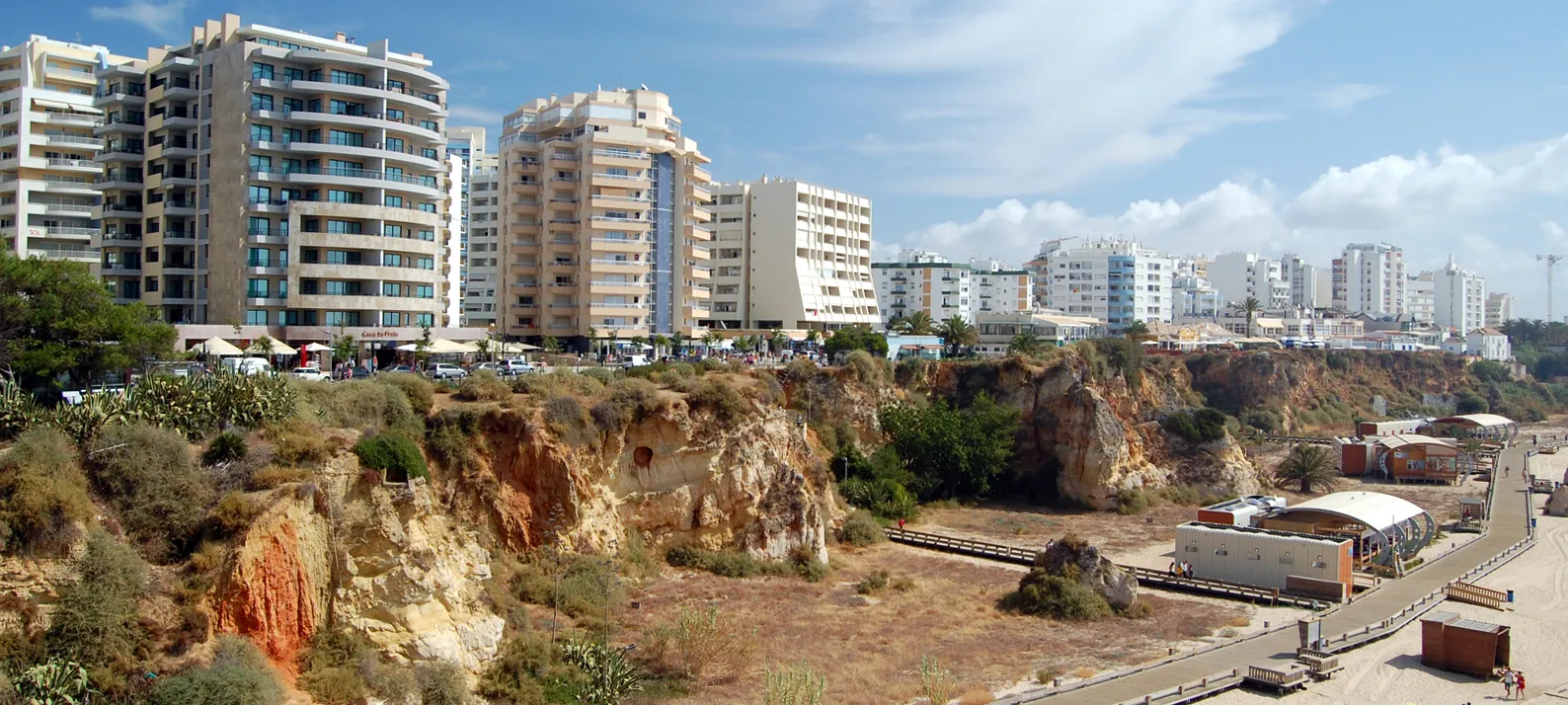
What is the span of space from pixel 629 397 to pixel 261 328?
2232 centimetres

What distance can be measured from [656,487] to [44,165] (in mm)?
49591

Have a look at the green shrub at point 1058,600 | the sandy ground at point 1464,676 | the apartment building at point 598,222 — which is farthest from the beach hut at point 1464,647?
the apartment building at point 598,222

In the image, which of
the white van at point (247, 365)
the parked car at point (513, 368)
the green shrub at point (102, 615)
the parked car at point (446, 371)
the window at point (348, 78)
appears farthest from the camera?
the window at point (348, 78)

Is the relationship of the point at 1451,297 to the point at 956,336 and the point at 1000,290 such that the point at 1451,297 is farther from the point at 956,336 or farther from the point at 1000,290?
the point at 956,336

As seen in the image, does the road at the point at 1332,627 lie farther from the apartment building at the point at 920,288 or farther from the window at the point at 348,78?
the apartment building at the point at 920,288

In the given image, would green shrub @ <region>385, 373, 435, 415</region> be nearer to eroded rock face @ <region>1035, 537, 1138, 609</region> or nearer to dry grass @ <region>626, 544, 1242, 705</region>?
dry grass @ <region>626, 544, 1242, 705</region>

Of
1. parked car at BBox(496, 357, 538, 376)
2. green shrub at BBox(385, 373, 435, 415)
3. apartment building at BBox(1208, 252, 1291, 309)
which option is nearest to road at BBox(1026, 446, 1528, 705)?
green shrub at BBox(385, 373, 435, 415)

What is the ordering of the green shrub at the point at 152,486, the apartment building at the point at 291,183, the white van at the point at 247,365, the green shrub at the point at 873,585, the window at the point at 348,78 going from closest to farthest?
the green shrub at the point at 152,486, the white van at the point at 247,365, the green shrub at the point at 873,585, the apartment building at the point at 291,183, the window at the point at 348,78

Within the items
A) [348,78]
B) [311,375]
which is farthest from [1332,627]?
[348,78]

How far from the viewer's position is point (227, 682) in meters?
19.3

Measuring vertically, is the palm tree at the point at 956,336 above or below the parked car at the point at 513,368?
above

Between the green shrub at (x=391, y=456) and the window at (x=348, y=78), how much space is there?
29.1 m

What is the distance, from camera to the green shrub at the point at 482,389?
34.6 m

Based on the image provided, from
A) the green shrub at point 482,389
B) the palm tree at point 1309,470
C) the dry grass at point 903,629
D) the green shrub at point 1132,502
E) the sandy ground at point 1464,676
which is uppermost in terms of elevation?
the green shrub at point 482,389
